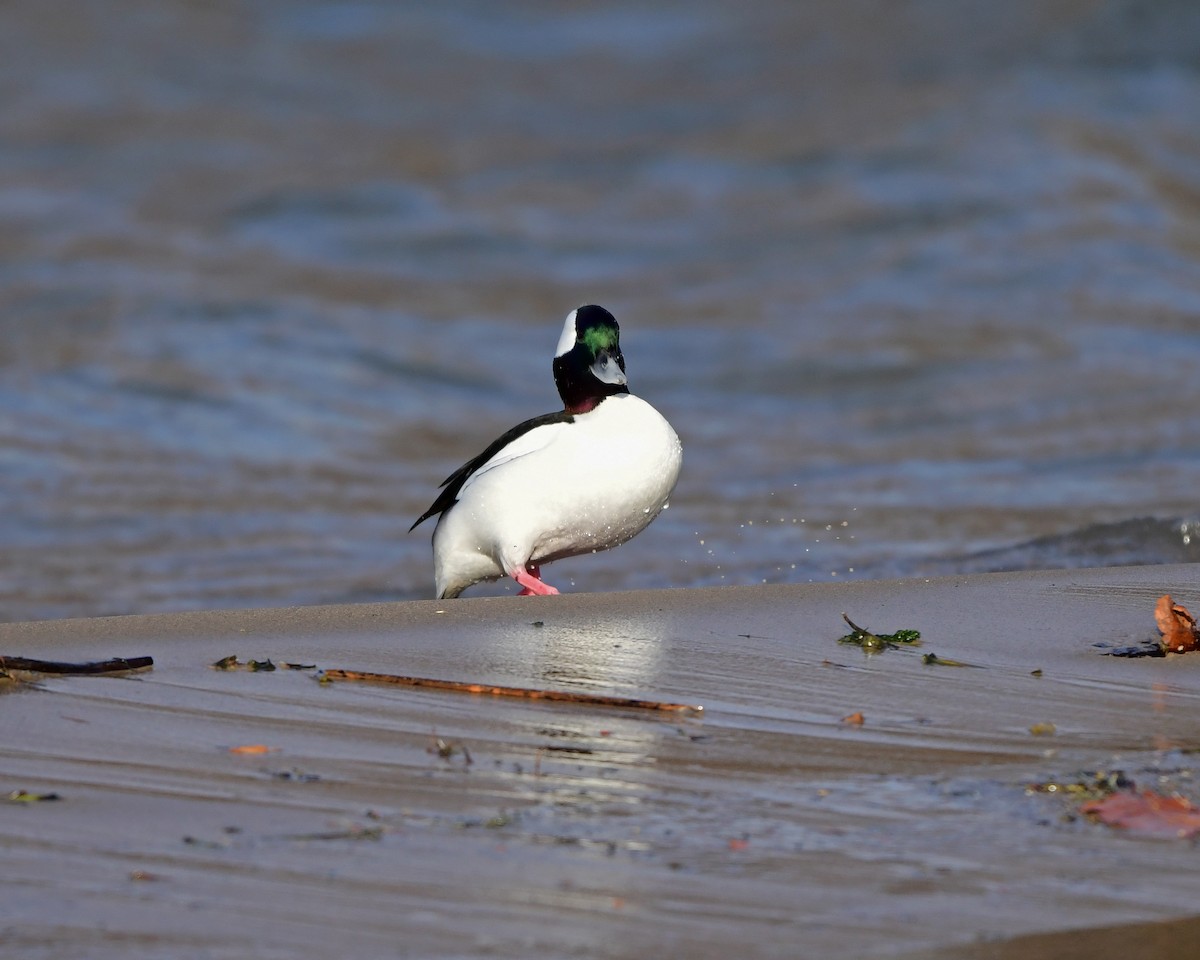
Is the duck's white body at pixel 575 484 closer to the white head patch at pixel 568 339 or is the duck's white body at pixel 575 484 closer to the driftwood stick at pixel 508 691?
the white head patch at pixel 568 339

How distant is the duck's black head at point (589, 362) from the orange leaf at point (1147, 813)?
3281 mm

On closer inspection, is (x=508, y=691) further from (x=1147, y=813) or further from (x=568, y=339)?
(x=568, y=339)

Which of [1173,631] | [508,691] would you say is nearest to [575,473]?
[508,691]

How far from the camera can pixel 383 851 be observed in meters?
2.62

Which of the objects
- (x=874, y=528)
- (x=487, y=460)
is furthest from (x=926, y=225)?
(x=487, y=460)

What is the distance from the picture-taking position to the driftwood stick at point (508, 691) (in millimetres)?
3514

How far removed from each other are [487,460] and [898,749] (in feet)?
10.1

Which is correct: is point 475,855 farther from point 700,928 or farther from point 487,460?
point 487,460

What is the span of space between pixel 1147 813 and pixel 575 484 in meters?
3.08

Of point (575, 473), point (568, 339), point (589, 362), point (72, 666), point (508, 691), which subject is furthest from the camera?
point (568, 339)

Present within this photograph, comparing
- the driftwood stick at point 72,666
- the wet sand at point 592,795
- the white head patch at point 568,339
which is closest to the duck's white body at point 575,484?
the white head patch at point 568,339

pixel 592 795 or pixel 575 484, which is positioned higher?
pixel 575 484

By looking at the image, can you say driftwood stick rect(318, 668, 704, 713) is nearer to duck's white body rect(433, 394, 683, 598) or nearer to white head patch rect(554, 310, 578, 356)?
duck's white body rect(433, 394, 683, 598)

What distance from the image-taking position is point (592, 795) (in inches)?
114
